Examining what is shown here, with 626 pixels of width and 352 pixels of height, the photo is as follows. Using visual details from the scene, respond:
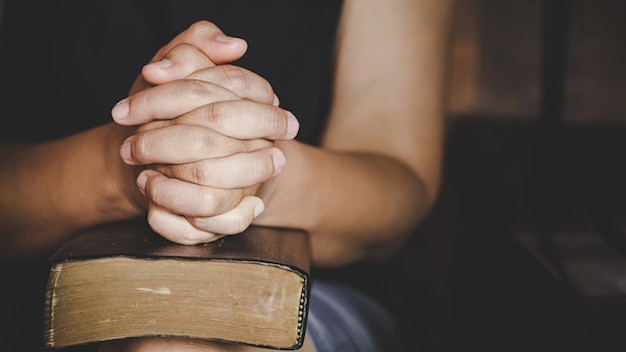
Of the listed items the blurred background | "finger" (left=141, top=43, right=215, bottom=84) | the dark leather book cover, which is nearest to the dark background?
the blurred background

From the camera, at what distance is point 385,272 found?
1.23 meters

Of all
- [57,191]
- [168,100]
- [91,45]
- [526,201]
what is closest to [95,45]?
[91,45]

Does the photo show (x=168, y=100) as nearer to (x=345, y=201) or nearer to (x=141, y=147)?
(x=141, y=147)

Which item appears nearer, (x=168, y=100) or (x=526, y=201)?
(x=168, y=100)

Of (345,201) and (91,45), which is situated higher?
(91,45)

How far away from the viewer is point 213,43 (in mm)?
509

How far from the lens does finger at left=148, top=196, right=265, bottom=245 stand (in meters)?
0.45

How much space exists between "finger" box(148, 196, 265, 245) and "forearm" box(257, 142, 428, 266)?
79 mm

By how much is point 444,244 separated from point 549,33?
23.5 inches

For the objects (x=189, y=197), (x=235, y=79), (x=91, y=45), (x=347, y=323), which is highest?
(x=91, y=45)

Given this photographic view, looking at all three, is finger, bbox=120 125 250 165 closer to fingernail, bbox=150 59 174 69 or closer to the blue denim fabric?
fingernail, bbox=150 59 174 69

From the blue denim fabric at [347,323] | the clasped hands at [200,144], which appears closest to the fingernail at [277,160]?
the clasped hands at [200,144]

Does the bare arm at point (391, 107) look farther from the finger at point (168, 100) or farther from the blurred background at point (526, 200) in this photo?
the finger at point (168, 100)

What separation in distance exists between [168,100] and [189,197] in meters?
0.08
